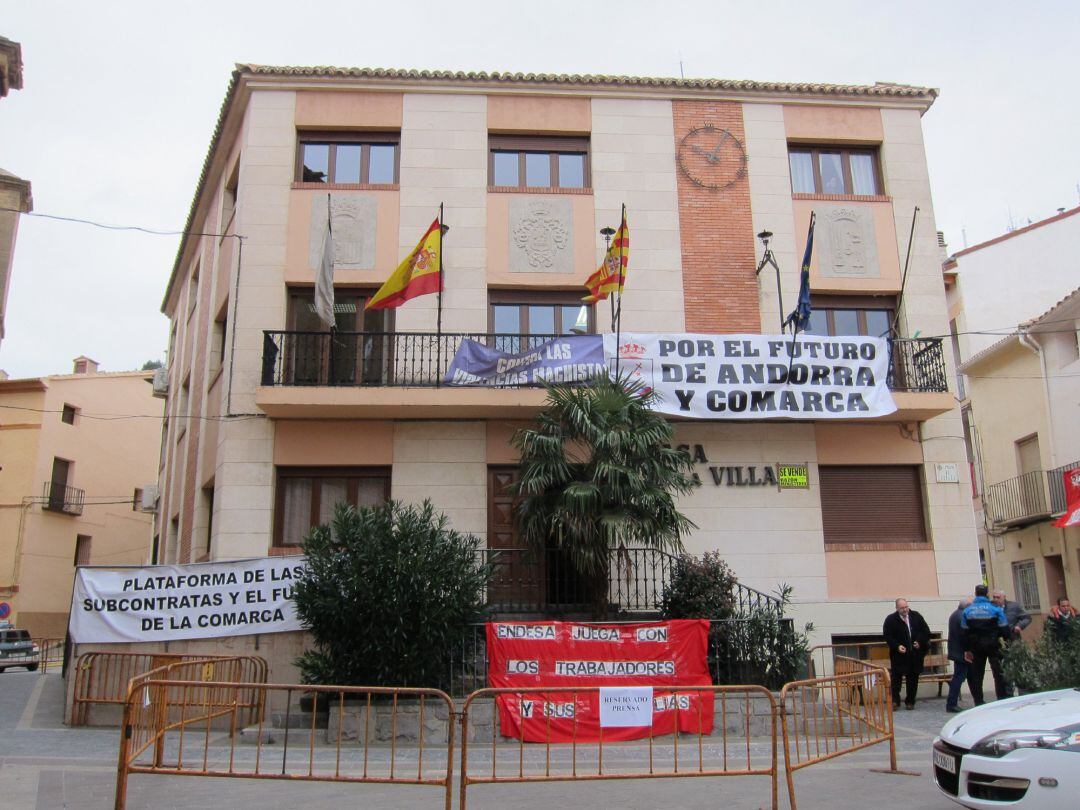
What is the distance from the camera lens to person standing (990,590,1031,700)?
11.5 meters

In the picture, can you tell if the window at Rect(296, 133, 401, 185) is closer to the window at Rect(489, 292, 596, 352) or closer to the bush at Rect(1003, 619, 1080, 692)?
the window at Rect(489, 292, 596, 352)

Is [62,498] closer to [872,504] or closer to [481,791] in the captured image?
[872,504]

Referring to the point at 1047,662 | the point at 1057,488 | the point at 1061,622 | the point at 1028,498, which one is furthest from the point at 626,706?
the point at 1028,498

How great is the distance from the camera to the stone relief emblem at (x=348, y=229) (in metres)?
15.2

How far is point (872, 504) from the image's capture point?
49.0 ft

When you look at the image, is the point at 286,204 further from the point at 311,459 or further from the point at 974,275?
the point at 974,275

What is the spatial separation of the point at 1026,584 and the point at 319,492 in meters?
19.0

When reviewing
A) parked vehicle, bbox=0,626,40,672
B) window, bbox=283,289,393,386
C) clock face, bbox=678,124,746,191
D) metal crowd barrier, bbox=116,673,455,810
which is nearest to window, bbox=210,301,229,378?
window, bbox=283,289,393,386

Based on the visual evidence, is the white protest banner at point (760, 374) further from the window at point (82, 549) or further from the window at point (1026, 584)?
the window at point (82, 549)

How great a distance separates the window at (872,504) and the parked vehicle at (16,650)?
70.1ft

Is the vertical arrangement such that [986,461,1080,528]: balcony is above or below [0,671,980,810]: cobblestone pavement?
above

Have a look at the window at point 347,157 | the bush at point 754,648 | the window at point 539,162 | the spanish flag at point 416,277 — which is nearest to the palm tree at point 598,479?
the bush at point 754,648

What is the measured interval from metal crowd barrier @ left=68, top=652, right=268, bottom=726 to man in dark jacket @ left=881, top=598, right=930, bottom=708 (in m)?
8.05

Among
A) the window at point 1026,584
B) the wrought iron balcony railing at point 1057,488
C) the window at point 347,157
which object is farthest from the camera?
the window at point 1026,584
